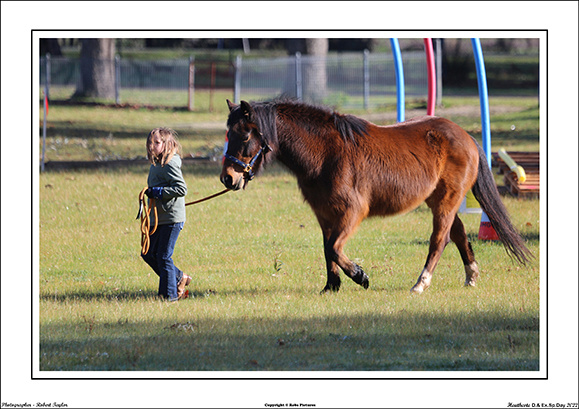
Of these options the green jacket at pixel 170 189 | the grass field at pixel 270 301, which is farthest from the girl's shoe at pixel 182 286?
the green jacket at pixel 170 189

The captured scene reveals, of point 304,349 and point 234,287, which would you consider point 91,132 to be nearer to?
point 234,287

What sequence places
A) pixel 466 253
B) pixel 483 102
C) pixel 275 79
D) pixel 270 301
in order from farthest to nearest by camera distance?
pixel 275 79, pixel 483 102, pixel 466 253, pixel 270 301

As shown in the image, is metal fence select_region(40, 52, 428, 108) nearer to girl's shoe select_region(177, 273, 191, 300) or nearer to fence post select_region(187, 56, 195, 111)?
fence post select_region(187, 56, 195, 111)

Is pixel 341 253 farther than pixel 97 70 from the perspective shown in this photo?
No

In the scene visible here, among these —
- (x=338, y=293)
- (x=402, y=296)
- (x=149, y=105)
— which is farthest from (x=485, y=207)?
(x=149, y=105)

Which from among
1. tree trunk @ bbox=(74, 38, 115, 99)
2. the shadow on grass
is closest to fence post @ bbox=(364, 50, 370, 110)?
tree trunk @ bbox=(74, 38, 115, 99)

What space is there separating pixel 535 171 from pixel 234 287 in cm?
839

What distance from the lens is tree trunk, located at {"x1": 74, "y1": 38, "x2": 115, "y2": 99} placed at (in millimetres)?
27250

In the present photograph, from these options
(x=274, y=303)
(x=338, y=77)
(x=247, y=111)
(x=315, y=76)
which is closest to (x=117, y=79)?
(x=315, y=76)

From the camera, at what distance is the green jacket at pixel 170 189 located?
704 centimetres

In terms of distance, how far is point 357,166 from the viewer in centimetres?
714

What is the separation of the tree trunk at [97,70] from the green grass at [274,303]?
1690 centimetres

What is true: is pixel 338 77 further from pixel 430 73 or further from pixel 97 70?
pixel 430 73

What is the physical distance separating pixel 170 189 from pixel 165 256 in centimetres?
76
